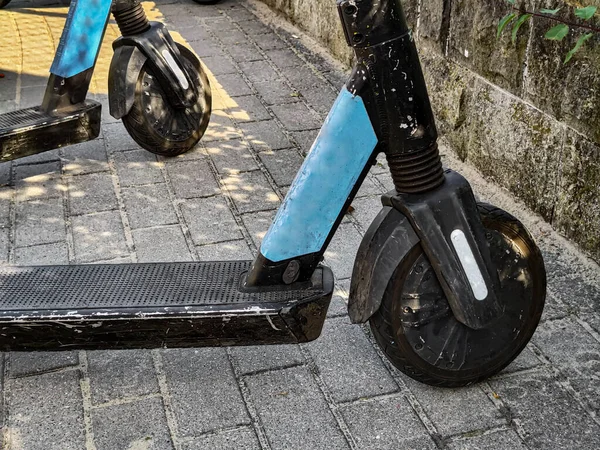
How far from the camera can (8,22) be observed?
22.8ft

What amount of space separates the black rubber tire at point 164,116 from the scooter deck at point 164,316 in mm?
1708

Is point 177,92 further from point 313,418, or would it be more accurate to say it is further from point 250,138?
point 313,418

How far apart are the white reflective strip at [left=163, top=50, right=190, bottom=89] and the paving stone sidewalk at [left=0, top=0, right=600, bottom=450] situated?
425 mm

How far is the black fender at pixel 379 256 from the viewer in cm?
248

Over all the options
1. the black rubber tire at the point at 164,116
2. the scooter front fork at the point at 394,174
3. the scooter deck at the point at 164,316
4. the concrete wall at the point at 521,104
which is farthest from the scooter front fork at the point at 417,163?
the black rubber tire at the point at 164,116

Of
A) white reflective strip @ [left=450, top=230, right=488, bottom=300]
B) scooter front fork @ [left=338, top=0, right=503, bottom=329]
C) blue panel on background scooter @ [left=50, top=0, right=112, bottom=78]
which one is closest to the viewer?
scooter front fork @ [left=338, top=0, right=503, bottom=329]

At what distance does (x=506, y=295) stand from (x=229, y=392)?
3.19 feet

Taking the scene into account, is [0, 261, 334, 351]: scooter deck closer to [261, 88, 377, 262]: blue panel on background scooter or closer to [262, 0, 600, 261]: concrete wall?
[261, 88, 377, 262]: blue panel on background scooter

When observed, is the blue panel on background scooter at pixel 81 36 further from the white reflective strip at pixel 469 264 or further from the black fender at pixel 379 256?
the white reflective strip at pixel 469 264

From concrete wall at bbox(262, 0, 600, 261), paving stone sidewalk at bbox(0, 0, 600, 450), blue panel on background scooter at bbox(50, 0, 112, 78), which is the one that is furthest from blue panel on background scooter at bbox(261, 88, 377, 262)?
blue panel on background scooter at bbox(50, 0, 112, 78)

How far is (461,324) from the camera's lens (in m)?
2.59

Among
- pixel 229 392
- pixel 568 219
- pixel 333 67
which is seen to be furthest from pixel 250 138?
pixel 229 392

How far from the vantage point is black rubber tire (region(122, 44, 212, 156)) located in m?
4.27

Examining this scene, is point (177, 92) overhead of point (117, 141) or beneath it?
overhead
